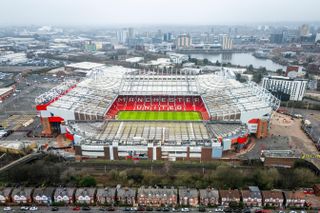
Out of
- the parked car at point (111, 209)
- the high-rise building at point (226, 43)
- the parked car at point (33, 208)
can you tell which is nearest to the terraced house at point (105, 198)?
the parked car at point (111, 209)

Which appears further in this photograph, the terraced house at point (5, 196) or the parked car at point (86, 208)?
the terraced house at point (5, 196)

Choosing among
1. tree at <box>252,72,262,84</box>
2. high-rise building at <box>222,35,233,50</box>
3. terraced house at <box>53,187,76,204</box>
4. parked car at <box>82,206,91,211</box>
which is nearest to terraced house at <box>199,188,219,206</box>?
parked car at <box>82,206,91,211</box>

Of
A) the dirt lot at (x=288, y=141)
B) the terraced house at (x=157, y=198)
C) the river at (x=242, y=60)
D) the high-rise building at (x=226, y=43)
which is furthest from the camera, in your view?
the high-rise building at (x=226, y=43)

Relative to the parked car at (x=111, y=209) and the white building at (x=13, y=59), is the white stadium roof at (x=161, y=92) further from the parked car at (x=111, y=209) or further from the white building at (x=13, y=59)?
the white building at (x=13, y=59)

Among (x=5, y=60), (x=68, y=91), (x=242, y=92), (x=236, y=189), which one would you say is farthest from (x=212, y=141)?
(x=5, y=60)

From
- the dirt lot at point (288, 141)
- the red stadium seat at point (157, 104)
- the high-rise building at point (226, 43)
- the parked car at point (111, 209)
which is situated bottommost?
the parked car at point (111, 209)

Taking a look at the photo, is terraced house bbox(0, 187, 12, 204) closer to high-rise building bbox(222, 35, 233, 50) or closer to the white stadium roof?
the white stadium roof
